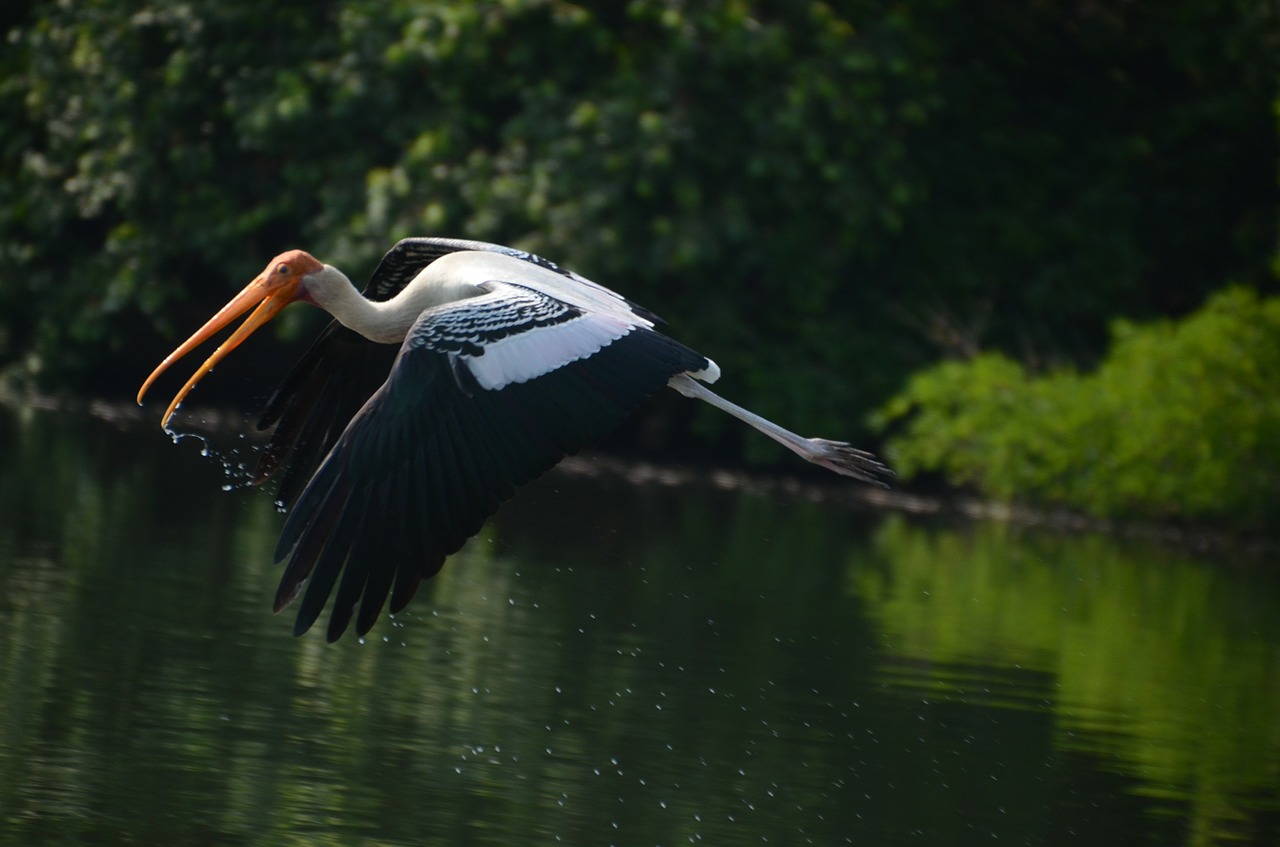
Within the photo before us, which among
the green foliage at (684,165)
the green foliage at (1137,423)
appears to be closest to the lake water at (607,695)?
the green foliage at (1137,423)

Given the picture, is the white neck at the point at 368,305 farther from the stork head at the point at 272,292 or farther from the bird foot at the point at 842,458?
the bird foot at the point at 842,458

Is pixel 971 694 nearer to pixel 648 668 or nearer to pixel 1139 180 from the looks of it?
pixel 648 668

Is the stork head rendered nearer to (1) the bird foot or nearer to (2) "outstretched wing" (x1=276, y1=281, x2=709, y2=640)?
(2) "outstretched wing" (x1=276, y1=281, x2=709, y2=640)

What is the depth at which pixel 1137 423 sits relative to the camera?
15953 millimetres

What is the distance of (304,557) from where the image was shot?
5312 millimetres

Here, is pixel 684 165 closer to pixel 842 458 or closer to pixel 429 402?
pixel 842 458

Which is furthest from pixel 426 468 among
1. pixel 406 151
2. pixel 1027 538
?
pixel 406 151

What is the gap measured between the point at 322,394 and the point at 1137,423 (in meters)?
10.2

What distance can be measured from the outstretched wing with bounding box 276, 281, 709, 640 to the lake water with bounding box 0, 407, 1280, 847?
748 millimetres

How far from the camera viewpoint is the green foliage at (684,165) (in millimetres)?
16547

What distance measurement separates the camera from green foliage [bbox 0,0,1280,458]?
16547 mm

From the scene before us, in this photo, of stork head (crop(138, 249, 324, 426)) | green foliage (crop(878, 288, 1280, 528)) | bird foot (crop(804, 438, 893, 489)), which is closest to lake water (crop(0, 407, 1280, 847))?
bird foot (crop(804, 438, 893, 489))

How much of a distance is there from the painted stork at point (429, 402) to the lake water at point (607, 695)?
0.75 metres

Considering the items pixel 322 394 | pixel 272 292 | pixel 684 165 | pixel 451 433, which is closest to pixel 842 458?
pixel 322 394
